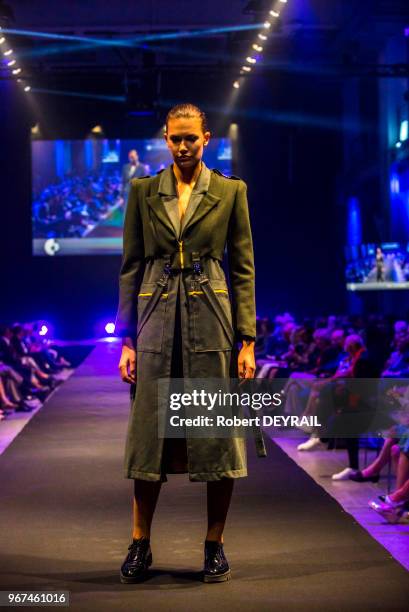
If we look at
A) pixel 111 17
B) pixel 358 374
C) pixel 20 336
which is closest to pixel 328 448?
pixel 358 374

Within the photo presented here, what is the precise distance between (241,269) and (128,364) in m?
0.41

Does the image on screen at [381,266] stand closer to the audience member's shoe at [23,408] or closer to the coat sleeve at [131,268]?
the audience member's shoe at [23,408]

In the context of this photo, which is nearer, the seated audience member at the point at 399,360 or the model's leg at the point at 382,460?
the model's leg at the point at 382,460

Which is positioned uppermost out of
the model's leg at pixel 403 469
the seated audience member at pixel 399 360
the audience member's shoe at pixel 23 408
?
the seated audience member at pixel 399 360

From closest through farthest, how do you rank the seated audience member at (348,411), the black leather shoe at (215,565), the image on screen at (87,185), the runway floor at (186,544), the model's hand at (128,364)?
the runway floor at (186,544) → the black leather shoe at (215,565) → the model's hand at (128,364) → the seated audience member at (348,411) → the image on screen at (87,185)

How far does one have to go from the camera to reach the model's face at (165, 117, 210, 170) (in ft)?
8.40

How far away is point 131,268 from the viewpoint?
8.73 ft

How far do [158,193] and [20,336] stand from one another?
872 cm

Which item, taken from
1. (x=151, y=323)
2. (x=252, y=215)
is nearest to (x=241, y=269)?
(x=151, y=323)

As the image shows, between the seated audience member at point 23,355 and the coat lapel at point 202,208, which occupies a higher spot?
the coat lapel at point 202,208

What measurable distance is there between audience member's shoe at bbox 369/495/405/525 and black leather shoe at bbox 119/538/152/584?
2303 millimetres

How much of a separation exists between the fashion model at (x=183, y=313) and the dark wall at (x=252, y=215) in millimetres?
15548

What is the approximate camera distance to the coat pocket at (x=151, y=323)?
255 centimetres

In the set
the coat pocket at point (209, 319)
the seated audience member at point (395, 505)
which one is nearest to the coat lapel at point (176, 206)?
the coat pocket at point (209, 319)
